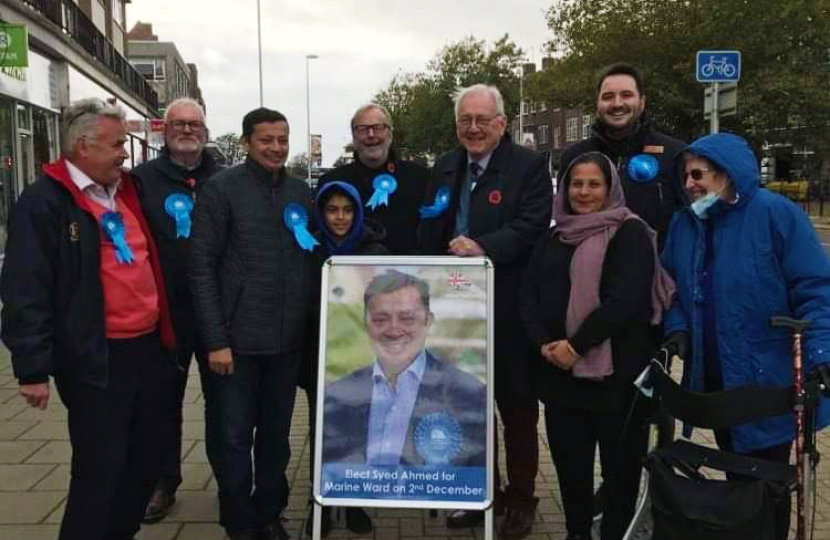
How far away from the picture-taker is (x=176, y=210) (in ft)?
13.1

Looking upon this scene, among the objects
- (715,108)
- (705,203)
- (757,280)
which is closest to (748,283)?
(757,280)

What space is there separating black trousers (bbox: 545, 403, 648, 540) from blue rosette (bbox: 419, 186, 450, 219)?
1180mm

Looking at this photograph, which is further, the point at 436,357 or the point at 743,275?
the point at 436,357

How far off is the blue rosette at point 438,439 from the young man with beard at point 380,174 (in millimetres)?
1249

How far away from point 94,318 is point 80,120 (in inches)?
32.2

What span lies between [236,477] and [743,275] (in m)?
2.45

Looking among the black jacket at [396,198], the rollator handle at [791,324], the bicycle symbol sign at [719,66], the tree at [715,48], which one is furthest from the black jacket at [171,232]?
the tree at [715,48]

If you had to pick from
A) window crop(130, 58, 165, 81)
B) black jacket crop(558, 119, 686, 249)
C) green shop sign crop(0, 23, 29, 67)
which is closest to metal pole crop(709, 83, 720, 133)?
black jacket crop(558, 119, 686, 249)

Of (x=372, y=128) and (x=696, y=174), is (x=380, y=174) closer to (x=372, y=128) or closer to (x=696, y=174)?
(x=372, y=128)

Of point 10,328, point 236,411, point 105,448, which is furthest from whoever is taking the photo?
point 236,411

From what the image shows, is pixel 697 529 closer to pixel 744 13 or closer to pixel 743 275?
pixel 743 275

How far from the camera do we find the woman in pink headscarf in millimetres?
3318

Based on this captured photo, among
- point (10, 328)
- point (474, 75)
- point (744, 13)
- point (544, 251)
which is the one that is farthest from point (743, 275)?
point (474, 75)

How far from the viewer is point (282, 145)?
12.2 feet
